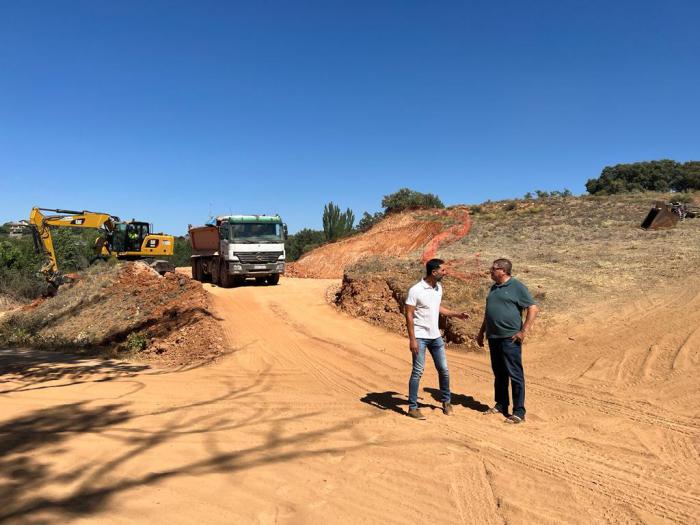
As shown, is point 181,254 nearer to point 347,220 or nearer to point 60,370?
point 347,220

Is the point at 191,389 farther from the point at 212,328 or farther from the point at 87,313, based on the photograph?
the point at 87,313

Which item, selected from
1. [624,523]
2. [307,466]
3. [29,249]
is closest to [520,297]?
[624,523]

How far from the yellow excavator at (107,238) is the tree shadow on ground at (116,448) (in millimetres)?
16191

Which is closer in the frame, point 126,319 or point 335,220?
point 126,319

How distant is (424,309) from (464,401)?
164 cm

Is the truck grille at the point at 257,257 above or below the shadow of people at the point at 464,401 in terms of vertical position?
above

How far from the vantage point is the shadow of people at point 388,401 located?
600 cm

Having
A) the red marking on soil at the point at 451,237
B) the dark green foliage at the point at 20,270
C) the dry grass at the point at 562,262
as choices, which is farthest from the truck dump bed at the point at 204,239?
the red marking on soil at the point at 451,237

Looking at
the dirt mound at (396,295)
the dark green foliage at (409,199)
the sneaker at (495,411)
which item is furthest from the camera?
the dark green foliage at (409,199)

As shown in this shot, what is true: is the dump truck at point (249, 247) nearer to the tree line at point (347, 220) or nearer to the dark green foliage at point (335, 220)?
the tree line at point (347, 220)

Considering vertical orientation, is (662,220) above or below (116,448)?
above

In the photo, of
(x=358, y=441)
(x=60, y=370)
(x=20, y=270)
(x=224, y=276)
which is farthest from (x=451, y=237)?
(x=20, y=270)

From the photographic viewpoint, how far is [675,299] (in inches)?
387

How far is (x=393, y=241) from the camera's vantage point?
28.8 meters
